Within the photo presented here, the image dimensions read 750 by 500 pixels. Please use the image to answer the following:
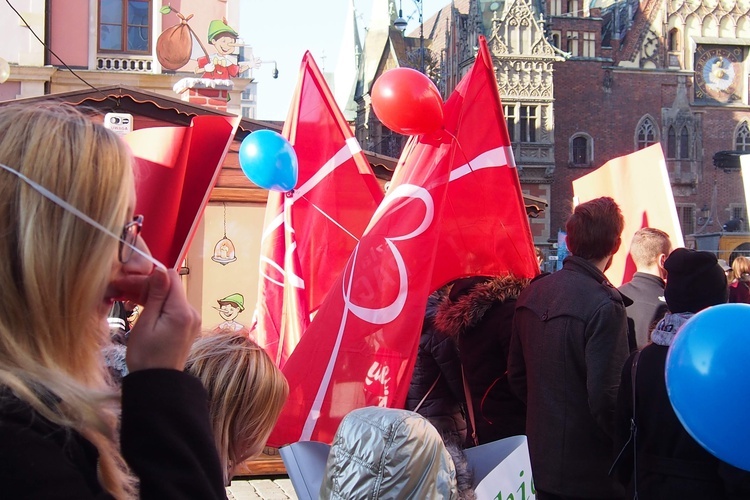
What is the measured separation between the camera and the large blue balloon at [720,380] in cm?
226

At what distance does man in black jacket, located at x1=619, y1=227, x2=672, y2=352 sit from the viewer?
4.67 metres

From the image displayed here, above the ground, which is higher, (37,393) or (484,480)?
(37,393)

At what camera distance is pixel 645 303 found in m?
4.70

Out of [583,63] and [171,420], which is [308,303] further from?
[583,63]

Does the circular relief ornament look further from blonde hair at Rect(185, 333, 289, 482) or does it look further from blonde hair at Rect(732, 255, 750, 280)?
blonde hair at Rect(185, 333, 289, 482)

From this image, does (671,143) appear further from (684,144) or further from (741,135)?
(741,135)

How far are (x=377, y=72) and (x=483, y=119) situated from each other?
43.9 metres

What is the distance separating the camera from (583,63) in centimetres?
4203

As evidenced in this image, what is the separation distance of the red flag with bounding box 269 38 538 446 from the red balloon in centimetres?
11

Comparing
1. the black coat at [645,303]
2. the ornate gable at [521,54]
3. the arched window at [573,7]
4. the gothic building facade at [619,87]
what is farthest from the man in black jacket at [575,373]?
the arched window at [573,7]

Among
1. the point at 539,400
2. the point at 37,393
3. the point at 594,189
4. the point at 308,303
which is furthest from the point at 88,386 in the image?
the point at 594,189

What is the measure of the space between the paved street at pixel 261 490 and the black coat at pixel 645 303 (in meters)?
2.59

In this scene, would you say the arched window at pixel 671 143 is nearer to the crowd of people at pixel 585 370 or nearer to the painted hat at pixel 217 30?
the painted hat at pixel 217 30

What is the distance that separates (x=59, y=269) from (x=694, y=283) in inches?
96.9
